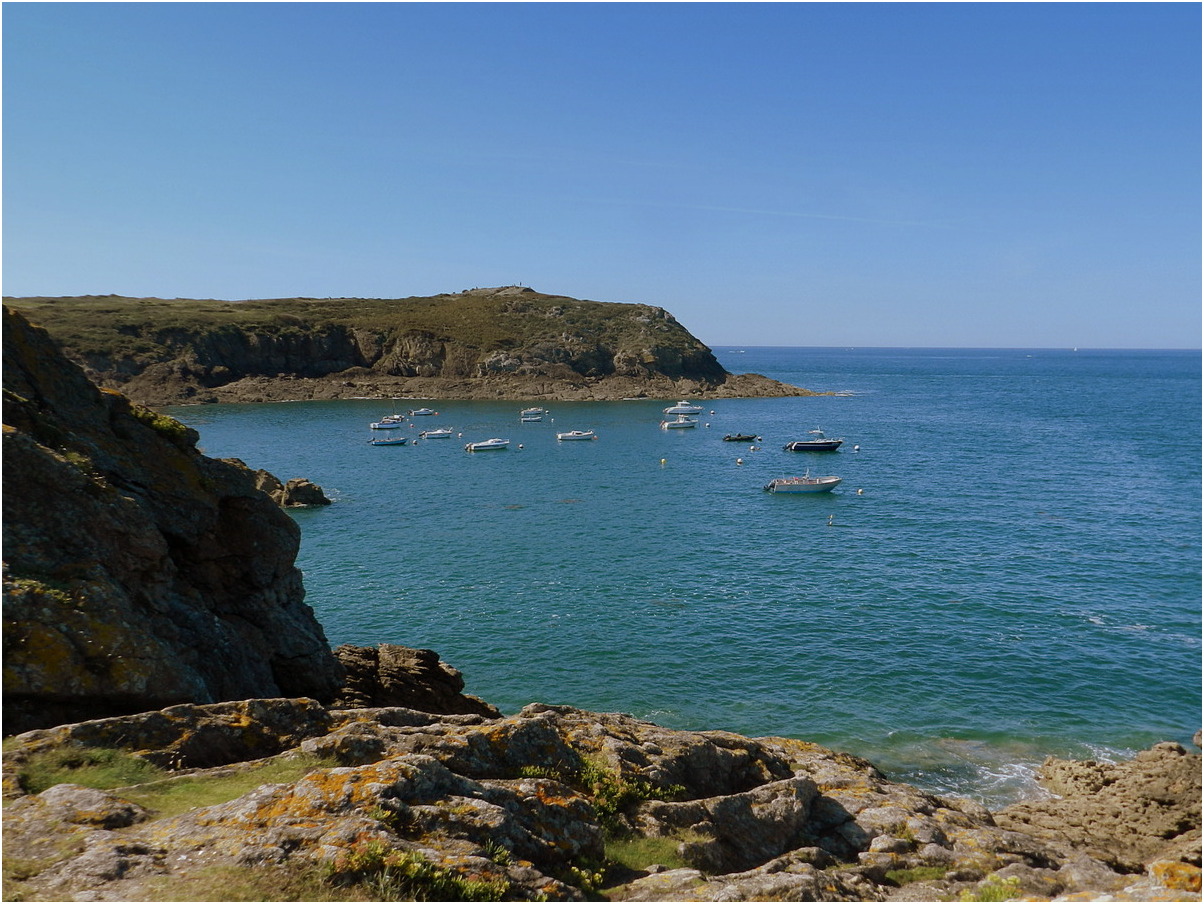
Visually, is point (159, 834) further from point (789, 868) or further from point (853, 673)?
point (853, 673)

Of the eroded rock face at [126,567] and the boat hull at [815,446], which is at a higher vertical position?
the eroded rock face at [126,567]

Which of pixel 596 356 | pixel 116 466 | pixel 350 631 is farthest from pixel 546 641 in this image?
pixel 596 356

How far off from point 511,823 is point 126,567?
9.84m

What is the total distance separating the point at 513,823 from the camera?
10000 mm

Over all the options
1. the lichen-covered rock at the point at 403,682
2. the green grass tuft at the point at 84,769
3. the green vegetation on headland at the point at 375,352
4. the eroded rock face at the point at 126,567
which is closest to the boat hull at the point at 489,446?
the green vegetation on headland at the point at 375,352

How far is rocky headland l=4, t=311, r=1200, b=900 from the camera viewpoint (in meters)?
8.46

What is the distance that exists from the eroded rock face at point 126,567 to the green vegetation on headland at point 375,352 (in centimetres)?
13308

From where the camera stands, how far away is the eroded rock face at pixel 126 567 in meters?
11.9

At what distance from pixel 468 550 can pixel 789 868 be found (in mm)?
39210

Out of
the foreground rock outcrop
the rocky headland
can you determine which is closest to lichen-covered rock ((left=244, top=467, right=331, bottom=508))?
the rocky headland

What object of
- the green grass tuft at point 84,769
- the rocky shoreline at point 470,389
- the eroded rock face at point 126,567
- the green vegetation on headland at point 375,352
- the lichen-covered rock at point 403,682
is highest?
the green vegetation on headland at point 375,352

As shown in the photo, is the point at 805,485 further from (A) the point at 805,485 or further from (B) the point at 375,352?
(B) the point at 375,352

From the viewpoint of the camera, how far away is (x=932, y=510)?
5959cm

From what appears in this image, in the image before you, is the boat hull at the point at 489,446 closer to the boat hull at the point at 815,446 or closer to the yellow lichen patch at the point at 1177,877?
the boat hull at the point at 815,446
